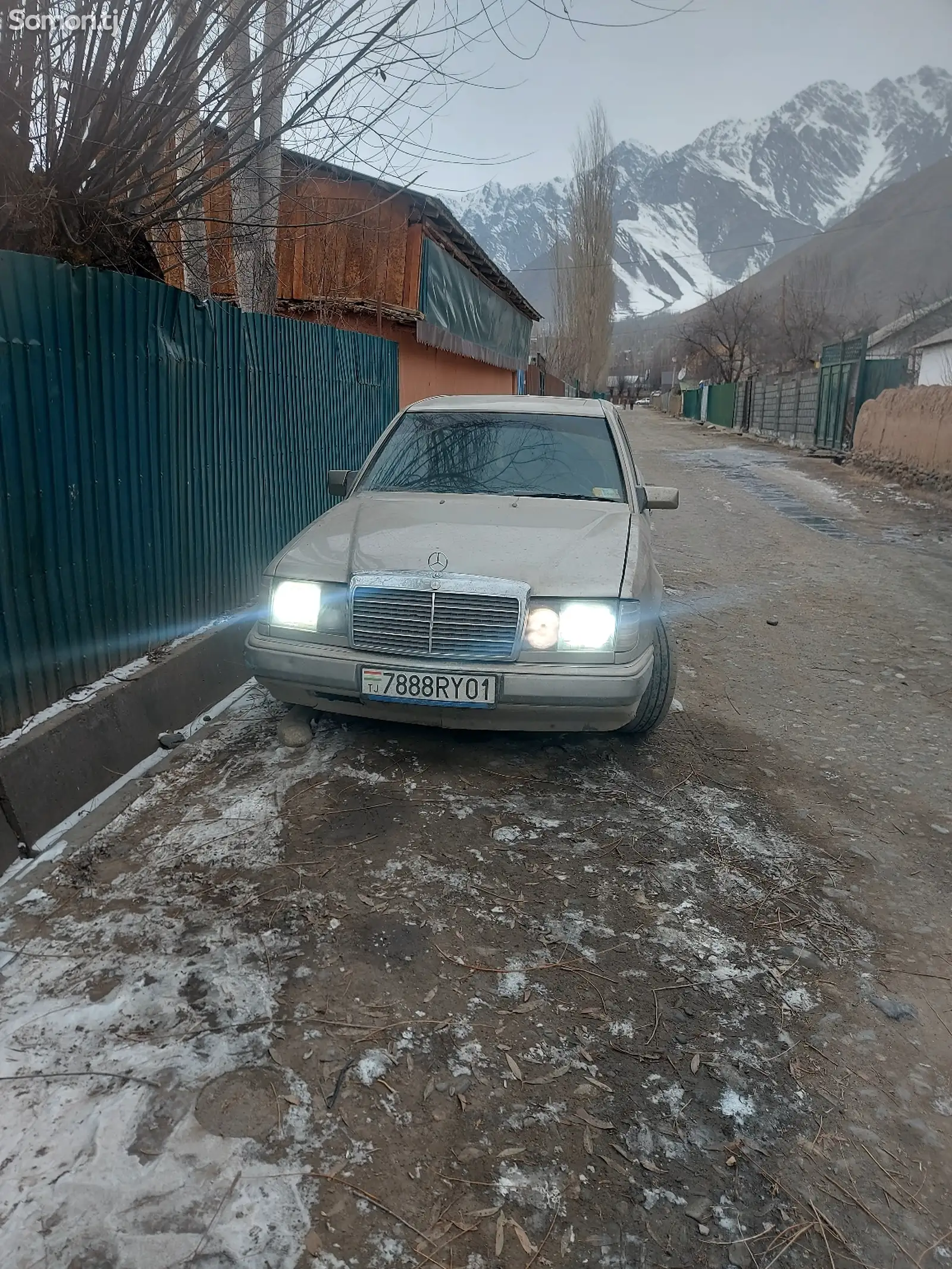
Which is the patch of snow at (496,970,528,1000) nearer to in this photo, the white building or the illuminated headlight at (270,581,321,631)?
the illuminated headlight at (270,581,321,631)

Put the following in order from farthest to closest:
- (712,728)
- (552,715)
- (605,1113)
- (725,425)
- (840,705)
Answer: (725,425) → (840,705) → (712,728) → (552,715) → (605,1113)

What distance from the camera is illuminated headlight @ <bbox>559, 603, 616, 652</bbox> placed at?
136 inches

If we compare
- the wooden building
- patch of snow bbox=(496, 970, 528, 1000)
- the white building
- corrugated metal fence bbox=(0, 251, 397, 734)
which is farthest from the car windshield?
the white building

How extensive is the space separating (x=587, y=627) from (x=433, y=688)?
69 centimetres

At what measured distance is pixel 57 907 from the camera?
2785mm

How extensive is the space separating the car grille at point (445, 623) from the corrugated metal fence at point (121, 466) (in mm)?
1392

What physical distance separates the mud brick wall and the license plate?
12.6 metres

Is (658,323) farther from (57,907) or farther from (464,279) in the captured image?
(57,907)

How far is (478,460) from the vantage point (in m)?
4.62

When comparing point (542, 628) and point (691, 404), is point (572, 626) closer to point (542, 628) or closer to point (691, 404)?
point (542, 628)

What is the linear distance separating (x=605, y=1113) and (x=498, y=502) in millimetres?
2848

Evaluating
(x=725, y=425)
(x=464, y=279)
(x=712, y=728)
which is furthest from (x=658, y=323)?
(x=712, y=728)

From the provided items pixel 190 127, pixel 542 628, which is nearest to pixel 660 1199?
pixel 542 628

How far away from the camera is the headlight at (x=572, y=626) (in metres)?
3.45
